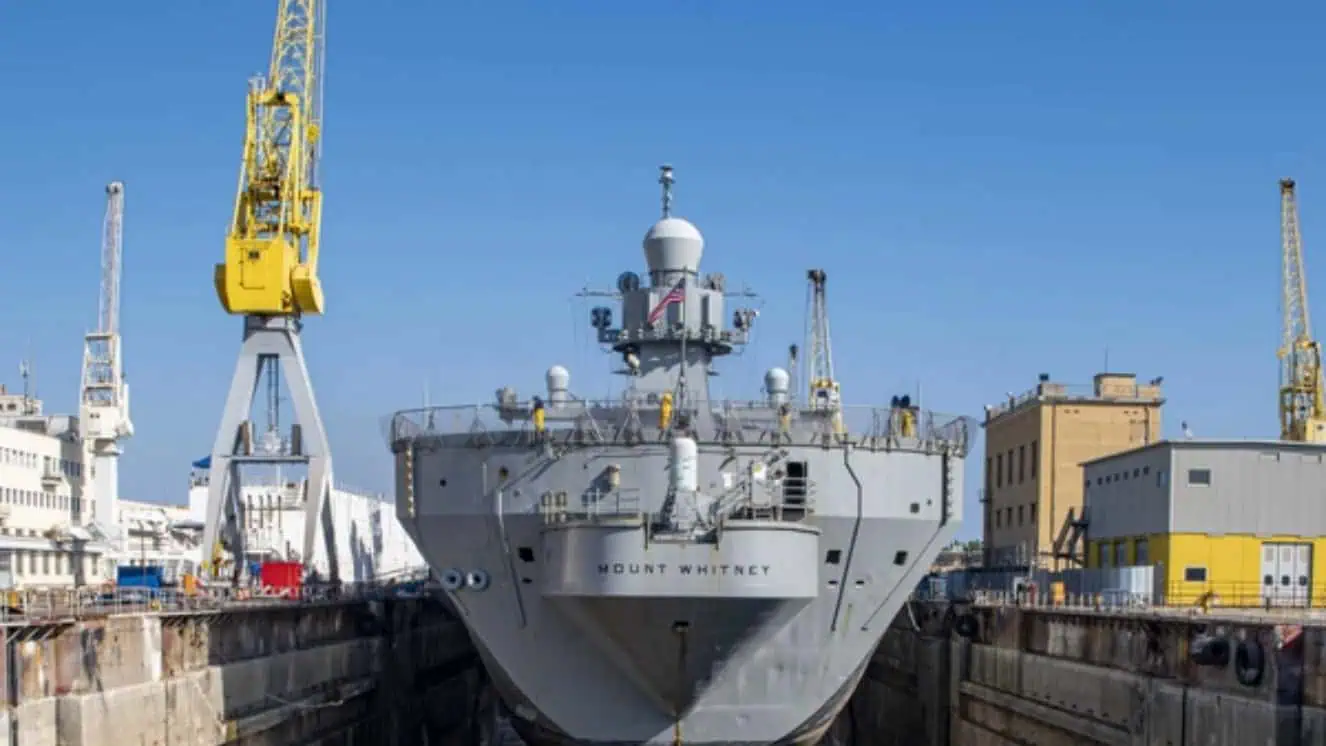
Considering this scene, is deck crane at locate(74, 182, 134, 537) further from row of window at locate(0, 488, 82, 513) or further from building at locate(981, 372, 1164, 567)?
building at locate(981, 372, 1164, 567)

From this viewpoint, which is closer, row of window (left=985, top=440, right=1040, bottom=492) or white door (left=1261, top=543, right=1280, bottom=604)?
white door (left=1261, top=543, right=1280, bottom=604)

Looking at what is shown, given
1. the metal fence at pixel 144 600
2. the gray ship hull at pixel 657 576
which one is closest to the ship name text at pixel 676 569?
the gray ship hull at pixel 657 576

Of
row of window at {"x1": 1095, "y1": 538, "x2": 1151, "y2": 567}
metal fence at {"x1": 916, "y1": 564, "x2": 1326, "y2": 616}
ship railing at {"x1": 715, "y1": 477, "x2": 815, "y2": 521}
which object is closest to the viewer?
ship railing at {"x1": 715, "y1": 477, "x2": 815, "y2": 521}

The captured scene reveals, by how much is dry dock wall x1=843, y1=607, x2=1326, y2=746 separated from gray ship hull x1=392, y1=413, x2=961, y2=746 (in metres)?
3.95

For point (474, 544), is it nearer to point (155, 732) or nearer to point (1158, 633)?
point (155, 732)

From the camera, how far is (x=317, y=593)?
3734 centimetres

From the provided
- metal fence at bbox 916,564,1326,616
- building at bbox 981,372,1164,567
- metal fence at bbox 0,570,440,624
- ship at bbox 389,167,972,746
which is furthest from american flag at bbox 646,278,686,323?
building at bbox 981,372,1164,567

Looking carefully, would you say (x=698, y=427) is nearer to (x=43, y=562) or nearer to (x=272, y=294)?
(x=272, y=294)

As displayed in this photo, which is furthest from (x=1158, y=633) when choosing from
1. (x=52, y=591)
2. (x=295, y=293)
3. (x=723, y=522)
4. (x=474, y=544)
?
(x=295, y=293)

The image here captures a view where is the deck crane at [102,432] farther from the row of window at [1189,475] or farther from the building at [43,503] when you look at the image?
the row of window at [1189,475]

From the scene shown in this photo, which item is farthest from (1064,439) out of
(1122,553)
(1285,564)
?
(1285,564)

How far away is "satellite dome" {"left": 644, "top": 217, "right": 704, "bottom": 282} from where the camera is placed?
1179 inches

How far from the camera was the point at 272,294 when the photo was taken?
1567 inches

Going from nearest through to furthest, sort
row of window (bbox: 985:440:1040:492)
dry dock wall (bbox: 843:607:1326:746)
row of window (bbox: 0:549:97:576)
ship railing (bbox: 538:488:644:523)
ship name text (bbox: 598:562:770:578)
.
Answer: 1. dry dock wall (bbox: 843:607:1326:746)
2. ship name text (bbox: 598:562:770:578)
3. ship railing (bbox: 538:488:644:523)
4. row of window (bbox: 0:549:97:576)
5. row of window (bbox: 985:440:1040:492)
